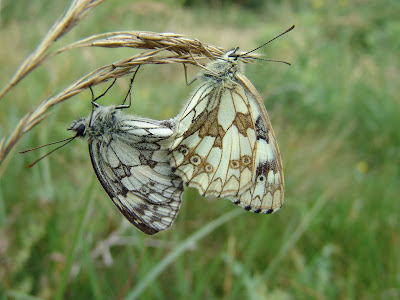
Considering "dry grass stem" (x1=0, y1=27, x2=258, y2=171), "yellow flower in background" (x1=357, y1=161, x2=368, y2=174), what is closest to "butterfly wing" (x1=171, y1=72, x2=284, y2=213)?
"dry grass stem" (x1=0, y1=27, x2=258, y2=171)

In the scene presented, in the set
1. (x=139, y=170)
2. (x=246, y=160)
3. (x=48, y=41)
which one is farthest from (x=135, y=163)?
(x=48, y=41)

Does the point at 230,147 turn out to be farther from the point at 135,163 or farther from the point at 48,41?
the point at 48,41

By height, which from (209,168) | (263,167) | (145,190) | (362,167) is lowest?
(145,190)

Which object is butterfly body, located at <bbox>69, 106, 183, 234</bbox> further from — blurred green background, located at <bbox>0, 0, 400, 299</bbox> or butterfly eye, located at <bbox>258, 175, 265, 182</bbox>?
butterfly eye, located at <bbox>258, 175, 265, 182</bbox>

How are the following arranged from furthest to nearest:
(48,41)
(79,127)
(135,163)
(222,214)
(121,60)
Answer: (222,214), (135,163), (79,127), (121,60), (48,41)

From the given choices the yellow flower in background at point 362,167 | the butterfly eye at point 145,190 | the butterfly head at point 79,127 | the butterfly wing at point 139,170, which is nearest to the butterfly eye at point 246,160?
the butterfly wing at point 139,170

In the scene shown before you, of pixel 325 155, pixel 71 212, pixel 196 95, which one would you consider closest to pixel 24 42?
pixel 71 212
